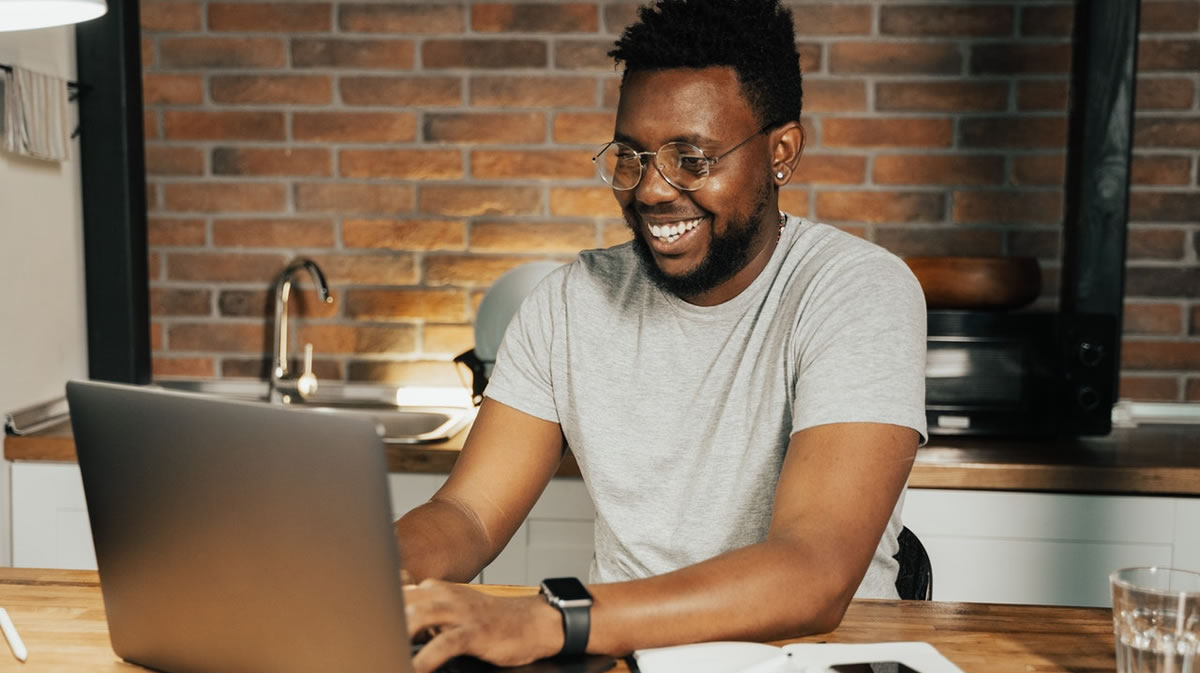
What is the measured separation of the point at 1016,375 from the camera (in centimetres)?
214

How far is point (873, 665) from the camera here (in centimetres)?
94

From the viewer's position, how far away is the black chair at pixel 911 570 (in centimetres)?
144

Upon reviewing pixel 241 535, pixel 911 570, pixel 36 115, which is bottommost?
pixel 911 570

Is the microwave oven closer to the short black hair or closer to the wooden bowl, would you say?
the wooden bowl

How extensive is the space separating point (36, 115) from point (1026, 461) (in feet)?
6.87

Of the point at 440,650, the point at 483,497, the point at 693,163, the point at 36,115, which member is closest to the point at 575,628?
the point at 440,650

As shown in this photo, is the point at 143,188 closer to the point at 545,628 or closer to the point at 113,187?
the point at 113,187

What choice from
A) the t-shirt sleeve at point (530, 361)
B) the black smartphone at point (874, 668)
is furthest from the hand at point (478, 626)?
the t-shirt sleeve at point (530, 361)

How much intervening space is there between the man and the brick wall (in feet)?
3.37

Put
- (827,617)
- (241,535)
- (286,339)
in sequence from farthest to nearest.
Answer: (286,339) < (827,617) < (241,535)

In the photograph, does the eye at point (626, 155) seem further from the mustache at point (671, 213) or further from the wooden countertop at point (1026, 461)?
the wooden countertop at point (1026, 461)

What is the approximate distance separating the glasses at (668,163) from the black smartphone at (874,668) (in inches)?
26.8

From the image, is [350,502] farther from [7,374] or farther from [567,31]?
[567,31]

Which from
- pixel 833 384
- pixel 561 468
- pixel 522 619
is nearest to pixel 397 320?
pixel 561 468
